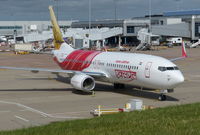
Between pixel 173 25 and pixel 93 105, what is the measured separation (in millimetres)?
114824

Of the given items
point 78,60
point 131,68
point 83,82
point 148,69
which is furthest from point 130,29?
point 148,69

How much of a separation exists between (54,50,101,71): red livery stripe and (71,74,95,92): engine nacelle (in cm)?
336

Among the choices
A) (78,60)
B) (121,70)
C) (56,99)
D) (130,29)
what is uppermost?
(130,29)

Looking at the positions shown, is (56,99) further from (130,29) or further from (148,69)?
(130,29)

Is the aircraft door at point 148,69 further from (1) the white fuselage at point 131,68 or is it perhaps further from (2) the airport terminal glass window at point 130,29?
(2) the airport terminal glass window at point 130,29

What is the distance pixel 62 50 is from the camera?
4503cm

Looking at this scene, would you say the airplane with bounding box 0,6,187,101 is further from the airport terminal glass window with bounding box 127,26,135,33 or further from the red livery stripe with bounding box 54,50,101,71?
the airport terminal glass window with bounding box 127,26,135,33

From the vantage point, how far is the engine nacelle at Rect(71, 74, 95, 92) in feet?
115

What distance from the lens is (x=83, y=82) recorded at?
3519 cm

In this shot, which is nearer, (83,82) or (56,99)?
(56,99)

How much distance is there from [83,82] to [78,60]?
18.5ft

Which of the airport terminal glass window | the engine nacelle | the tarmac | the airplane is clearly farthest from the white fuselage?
the airport terminal glass window

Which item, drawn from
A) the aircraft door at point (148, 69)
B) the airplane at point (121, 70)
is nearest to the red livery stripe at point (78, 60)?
the airplane at point (121, 70)

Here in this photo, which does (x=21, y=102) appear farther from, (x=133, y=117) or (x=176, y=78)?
(x=133, y=117)
